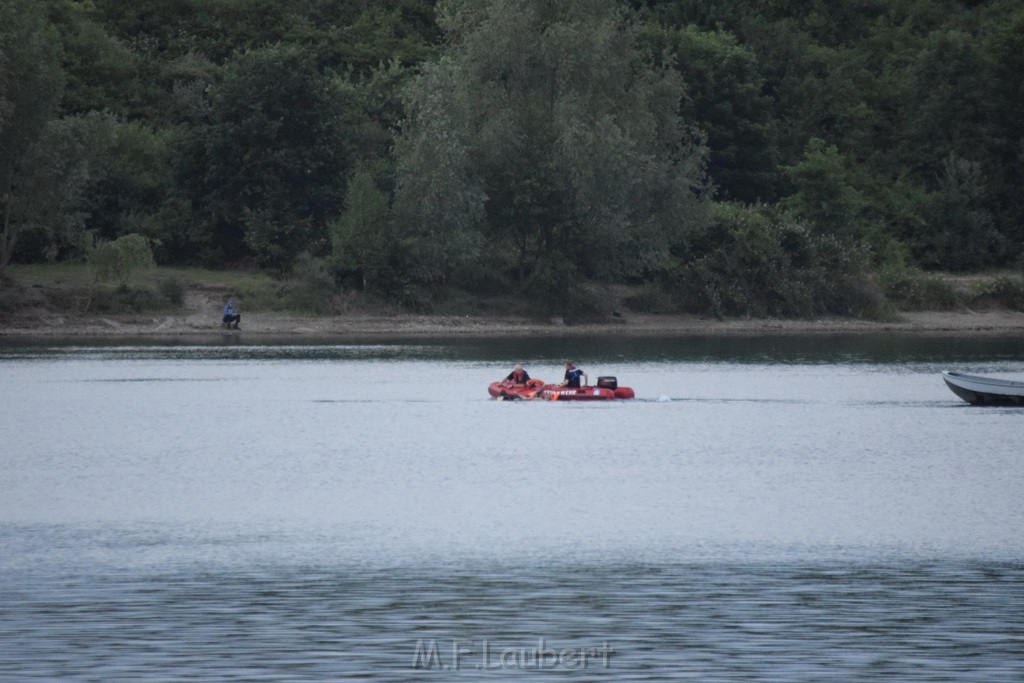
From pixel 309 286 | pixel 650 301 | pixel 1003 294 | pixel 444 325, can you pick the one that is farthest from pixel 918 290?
pixel 309 286

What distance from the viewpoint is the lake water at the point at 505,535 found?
23062mm

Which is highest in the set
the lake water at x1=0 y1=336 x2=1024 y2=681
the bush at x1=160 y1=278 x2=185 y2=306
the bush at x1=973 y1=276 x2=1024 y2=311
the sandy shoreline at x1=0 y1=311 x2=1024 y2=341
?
the bush at x1=973 y1=276 x2=1024 y2=311

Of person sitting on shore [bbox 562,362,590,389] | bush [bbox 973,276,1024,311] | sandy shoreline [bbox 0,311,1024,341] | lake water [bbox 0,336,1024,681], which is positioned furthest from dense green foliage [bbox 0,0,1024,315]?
person sitting on shore [bbox 562,362,590,389]

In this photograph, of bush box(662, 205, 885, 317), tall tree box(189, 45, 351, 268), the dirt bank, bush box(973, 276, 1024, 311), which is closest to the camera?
the dirt bank

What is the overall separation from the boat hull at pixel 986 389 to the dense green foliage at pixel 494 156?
36384 millimetres

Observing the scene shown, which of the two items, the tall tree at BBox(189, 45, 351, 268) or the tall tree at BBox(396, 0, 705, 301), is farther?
the tall tree at BBox(189, 45, 351, 268)

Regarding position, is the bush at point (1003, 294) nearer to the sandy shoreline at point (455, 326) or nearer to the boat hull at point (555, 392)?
the sandy shoreline at point (455, 326)

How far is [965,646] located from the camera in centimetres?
2328

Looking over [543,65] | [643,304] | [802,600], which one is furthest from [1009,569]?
[643,304]

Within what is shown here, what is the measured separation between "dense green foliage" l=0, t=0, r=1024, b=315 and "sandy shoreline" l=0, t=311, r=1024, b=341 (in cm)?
139

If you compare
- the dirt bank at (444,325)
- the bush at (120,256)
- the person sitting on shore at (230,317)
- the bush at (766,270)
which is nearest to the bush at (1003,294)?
the dirt bank at (444,325)

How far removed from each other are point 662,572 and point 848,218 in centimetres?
8388

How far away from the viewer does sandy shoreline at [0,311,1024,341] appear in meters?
90.5

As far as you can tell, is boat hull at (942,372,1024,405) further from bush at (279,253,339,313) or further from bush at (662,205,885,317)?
bush at (279,253,339,313)
